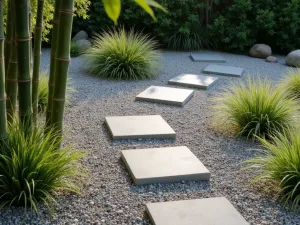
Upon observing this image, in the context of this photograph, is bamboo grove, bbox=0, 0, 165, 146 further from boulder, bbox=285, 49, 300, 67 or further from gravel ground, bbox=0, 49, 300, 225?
boulder, bbox=285, 49, 300, 67

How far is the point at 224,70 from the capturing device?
225 inches

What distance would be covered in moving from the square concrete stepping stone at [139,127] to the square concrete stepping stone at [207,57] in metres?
3.41

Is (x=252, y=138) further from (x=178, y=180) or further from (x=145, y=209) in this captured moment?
(x=145, y=209)

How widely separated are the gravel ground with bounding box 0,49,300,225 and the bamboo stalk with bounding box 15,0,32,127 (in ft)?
1.68

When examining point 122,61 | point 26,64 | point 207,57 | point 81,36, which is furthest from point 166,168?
point 81,36

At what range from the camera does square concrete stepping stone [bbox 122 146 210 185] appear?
7.55 ft

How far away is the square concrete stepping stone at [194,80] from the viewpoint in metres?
4.76

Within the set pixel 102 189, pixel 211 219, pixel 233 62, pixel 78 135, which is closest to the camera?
pixel 211 219

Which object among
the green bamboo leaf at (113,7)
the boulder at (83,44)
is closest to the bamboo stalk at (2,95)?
the green bamboo leaf at (113,7)

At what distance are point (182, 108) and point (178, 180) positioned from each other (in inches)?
63.3

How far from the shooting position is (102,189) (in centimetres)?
221

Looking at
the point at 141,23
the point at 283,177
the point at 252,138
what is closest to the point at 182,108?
the point at 252,138

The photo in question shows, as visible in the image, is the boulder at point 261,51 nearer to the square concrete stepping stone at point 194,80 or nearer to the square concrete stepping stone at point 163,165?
the square concrete stepping stone at point 194,80

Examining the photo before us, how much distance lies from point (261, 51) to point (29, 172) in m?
6.18
